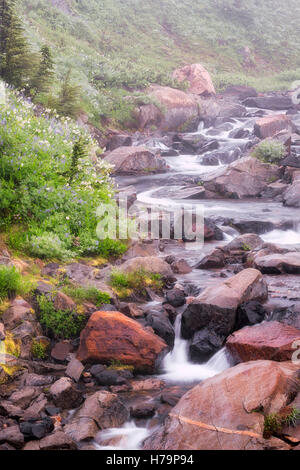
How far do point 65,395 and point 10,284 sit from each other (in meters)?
2.13

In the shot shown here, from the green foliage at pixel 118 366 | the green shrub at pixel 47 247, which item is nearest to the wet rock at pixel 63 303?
the green foliage at pixel 118 366

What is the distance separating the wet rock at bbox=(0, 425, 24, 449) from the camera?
4.55 m

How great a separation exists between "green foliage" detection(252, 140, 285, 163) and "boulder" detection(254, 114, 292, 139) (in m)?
4.85

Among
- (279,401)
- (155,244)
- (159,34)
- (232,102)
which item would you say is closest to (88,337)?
(279,401)

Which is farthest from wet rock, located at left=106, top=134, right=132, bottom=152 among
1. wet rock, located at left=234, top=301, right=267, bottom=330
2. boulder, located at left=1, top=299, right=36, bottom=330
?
boulder, located at left=1, top=299, right=36, bottom=330

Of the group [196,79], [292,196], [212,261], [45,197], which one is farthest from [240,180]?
[196,79]

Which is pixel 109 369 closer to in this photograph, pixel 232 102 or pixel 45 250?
pixel 45 250

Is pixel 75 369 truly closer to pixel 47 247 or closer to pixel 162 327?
pixel 162 327

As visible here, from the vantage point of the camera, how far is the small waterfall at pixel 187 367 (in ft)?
21.6

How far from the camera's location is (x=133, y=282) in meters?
8.55

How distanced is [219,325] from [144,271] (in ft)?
7.18

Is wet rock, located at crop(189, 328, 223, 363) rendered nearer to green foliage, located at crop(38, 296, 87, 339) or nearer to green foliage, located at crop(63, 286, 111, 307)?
green foliage, located at crop(63, 286, 111, 307)

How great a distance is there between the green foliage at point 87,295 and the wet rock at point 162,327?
813mm

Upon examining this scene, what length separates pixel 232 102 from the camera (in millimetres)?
36656
